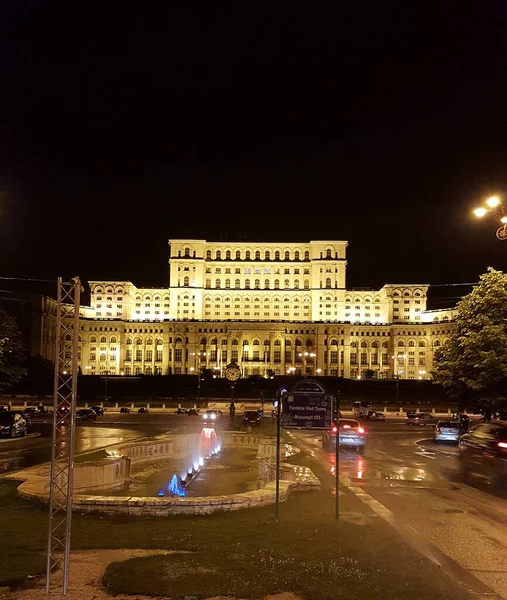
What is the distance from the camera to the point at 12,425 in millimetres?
32281

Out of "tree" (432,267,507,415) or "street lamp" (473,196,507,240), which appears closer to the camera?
"street lamp" (473,196,507,240)

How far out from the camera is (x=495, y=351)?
3083 cm

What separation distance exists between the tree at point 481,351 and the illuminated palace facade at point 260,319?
106 metres

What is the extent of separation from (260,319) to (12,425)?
122662 millimetres

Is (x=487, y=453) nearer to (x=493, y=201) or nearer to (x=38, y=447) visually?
(x=493, y=201)

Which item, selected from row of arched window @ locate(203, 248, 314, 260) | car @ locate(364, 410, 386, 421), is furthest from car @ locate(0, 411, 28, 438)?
row of arched window @ locate(203, 248, 314, 260)

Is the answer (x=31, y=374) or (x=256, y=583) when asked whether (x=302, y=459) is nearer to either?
(x=256, y=583)

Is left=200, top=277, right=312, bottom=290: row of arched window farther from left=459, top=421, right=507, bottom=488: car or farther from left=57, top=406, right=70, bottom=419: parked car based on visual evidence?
left=57, top=406, right=70, bottom=419: parked car

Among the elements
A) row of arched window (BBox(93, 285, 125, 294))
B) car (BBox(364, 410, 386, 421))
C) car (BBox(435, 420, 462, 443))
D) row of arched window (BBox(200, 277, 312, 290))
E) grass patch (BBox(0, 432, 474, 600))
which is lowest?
car (BBox(364, 410, 386, 421))

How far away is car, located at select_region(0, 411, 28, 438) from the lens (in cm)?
3200

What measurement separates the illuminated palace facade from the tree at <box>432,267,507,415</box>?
106 metres

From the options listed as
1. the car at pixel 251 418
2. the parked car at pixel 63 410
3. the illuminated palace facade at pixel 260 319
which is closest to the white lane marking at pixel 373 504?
the parked car at pixel 63 410

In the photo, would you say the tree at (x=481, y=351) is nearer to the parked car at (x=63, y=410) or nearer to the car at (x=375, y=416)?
the car at (x=375, y=416)

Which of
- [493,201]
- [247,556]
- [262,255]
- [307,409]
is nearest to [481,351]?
[493,201]
